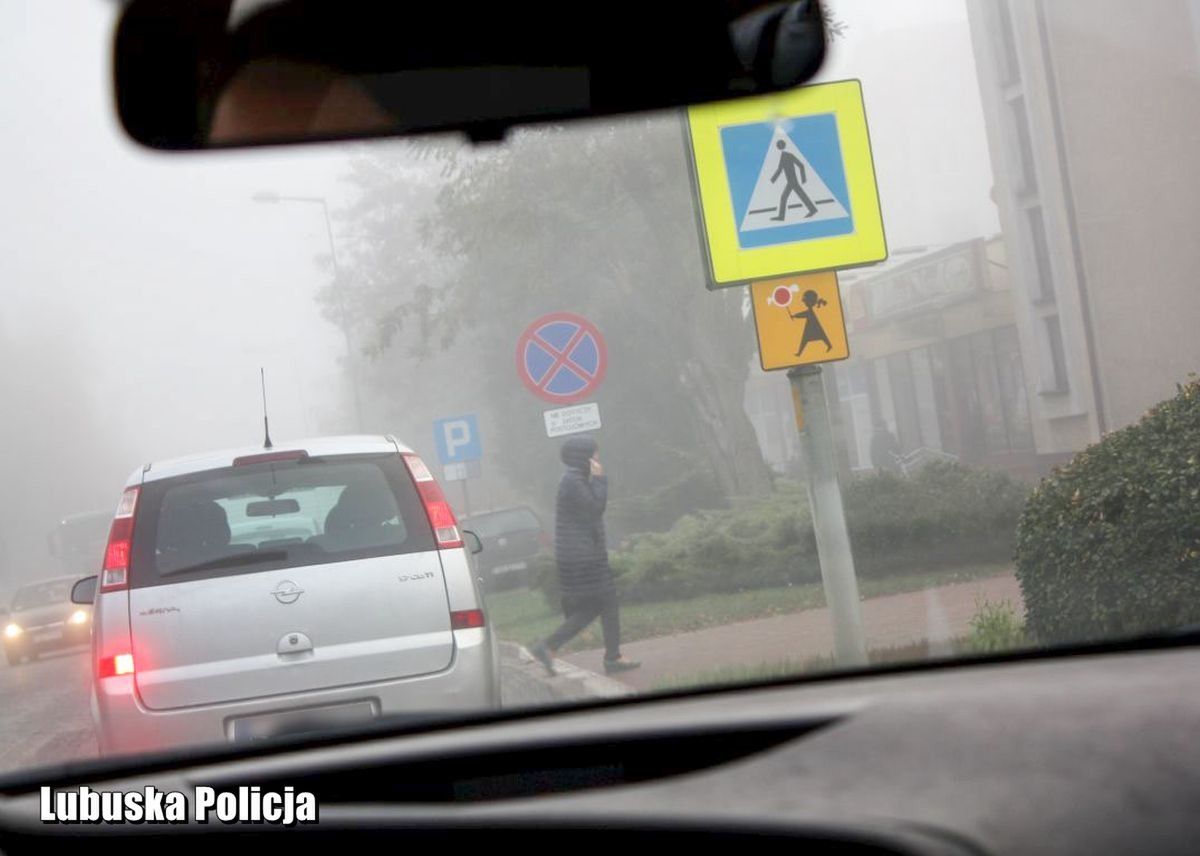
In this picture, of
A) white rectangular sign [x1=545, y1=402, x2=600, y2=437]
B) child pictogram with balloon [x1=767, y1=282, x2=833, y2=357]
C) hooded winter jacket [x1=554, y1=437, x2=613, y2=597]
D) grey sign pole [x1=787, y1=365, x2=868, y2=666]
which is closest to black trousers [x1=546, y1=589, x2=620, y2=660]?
hooded winter jacket [x1=554, y1=437, x2=613, y2=597]

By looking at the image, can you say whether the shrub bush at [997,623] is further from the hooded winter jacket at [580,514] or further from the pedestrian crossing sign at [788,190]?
the hooded winter jacket at [580,514]

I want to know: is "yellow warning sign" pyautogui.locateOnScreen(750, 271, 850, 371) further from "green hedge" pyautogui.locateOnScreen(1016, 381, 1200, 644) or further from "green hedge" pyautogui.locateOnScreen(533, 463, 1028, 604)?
"green hedge" pyautogui.locateOnScreen(533, 463, 1028, 604)

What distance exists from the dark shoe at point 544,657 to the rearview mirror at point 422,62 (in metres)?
4.86

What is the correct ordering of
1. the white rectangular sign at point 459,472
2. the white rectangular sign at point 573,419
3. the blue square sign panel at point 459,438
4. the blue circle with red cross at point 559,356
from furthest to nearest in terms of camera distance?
the white rectangular sign at point 459,472 → the blue square sign panel at point 459,438 → the white rectangular sign at point 573,419 → the blue circle with red cross at point 559,356

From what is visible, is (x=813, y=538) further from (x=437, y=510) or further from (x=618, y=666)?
(x=437, y=510)

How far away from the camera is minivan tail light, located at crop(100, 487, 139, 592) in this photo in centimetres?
505

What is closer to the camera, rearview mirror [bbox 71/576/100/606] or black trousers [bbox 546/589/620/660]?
rearview mirror [bbox 71/576/100/606]

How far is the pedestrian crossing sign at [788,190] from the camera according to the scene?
6.61m

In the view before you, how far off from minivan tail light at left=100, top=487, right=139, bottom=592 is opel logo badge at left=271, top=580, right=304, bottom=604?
23.0 inches

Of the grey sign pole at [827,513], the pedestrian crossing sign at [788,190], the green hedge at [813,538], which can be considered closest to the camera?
the grey sign pole at [827,513]

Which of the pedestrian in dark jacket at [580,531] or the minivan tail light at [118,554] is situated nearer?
the minivan tail light at [118,554]

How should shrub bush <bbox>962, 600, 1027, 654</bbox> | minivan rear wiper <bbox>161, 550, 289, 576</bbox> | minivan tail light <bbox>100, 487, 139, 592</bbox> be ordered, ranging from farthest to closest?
minivan tail light <bbox>100, 487, 139, 592</bbox> → minivan rear wiper <bbox>161, 550, 289, 576</bbox> → shrub bush <bbox>962, 600, 1027, 654</bbox>

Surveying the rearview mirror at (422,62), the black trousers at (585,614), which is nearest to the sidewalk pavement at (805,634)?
the black trousers at (585,614)

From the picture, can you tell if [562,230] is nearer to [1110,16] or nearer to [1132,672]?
[1110,16]
